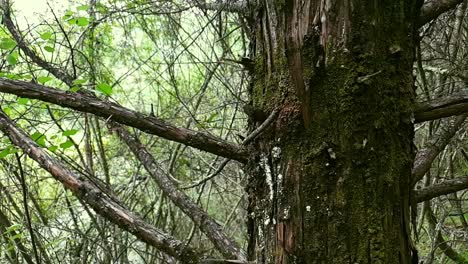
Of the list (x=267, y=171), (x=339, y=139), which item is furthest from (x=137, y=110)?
(x=339, y=139)

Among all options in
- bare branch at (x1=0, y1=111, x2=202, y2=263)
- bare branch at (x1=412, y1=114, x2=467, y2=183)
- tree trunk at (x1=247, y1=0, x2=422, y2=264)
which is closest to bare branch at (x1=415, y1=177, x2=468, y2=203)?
bare branch at (x1=412, y1=114, x2=467, y2=183)

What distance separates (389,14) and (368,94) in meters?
0.20

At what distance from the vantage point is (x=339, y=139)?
1149 mm

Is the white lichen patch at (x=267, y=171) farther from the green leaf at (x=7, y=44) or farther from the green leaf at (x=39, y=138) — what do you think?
the green leaf at (x=7, y=44)

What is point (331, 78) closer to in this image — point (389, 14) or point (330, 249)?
point (389, 14)

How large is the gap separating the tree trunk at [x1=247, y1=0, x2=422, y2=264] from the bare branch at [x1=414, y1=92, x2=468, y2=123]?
3 centimetres

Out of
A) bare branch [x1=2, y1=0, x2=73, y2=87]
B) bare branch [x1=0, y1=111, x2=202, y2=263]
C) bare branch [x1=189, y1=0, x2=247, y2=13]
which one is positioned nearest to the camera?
bare branch [x1=0, y1=111, x2=202, y2=263]

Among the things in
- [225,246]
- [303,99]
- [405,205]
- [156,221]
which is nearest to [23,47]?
[156,221]

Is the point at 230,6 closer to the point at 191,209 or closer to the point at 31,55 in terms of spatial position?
the point at 191,209

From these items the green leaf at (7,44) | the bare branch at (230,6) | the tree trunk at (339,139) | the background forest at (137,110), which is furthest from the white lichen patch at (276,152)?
the green leaf at (7,44)

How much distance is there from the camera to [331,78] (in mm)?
1165

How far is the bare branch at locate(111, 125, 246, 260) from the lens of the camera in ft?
5.54

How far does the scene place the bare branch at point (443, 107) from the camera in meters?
1.14

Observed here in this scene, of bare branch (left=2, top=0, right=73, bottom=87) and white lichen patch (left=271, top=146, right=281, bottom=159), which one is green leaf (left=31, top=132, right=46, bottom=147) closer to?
bare branch (left=2, top=0, right=73, bottom=87)
